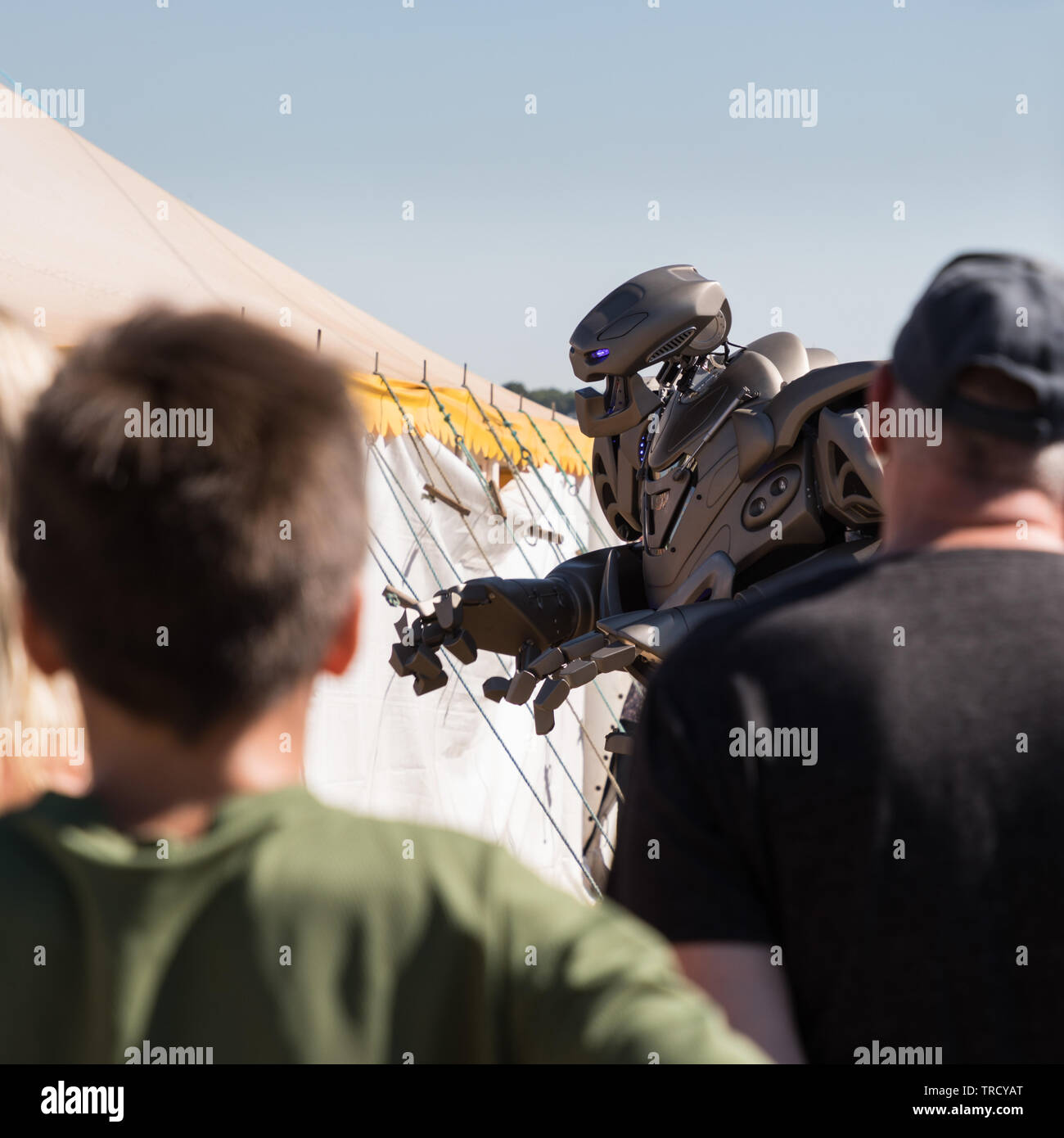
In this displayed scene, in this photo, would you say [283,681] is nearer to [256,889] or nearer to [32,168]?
[256,889]

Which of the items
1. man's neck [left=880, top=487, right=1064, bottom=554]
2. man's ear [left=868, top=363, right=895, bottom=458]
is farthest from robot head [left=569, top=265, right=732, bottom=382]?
man's neck [left=880, top=487, right=1064, bottom=554]

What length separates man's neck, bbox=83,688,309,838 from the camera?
1.70 feet

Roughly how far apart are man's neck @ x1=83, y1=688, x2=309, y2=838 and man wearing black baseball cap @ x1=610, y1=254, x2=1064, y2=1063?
33cm

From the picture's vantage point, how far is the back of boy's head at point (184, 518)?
512 millimetres

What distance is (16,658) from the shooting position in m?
0.64

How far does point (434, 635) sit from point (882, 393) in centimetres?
185

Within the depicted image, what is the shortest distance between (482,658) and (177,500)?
429 centimetres

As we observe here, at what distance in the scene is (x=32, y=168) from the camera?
4625mm

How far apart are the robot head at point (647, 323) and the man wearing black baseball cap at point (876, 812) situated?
1.83 metres

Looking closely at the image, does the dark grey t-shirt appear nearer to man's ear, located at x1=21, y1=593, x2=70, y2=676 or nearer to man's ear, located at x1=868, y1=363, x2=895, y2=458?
man's ear, located at x1=868, y1=363, x2=895, y2=458

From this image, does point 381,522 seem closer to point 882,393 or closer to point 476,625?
point 476,625

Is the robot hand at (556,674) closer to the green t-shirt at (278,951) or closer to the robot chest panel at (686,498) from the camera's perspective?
the robot chest panel at (686,498)

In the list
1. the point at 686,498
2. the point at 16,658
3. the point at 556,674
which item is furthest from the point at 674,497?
the point at 16,658
